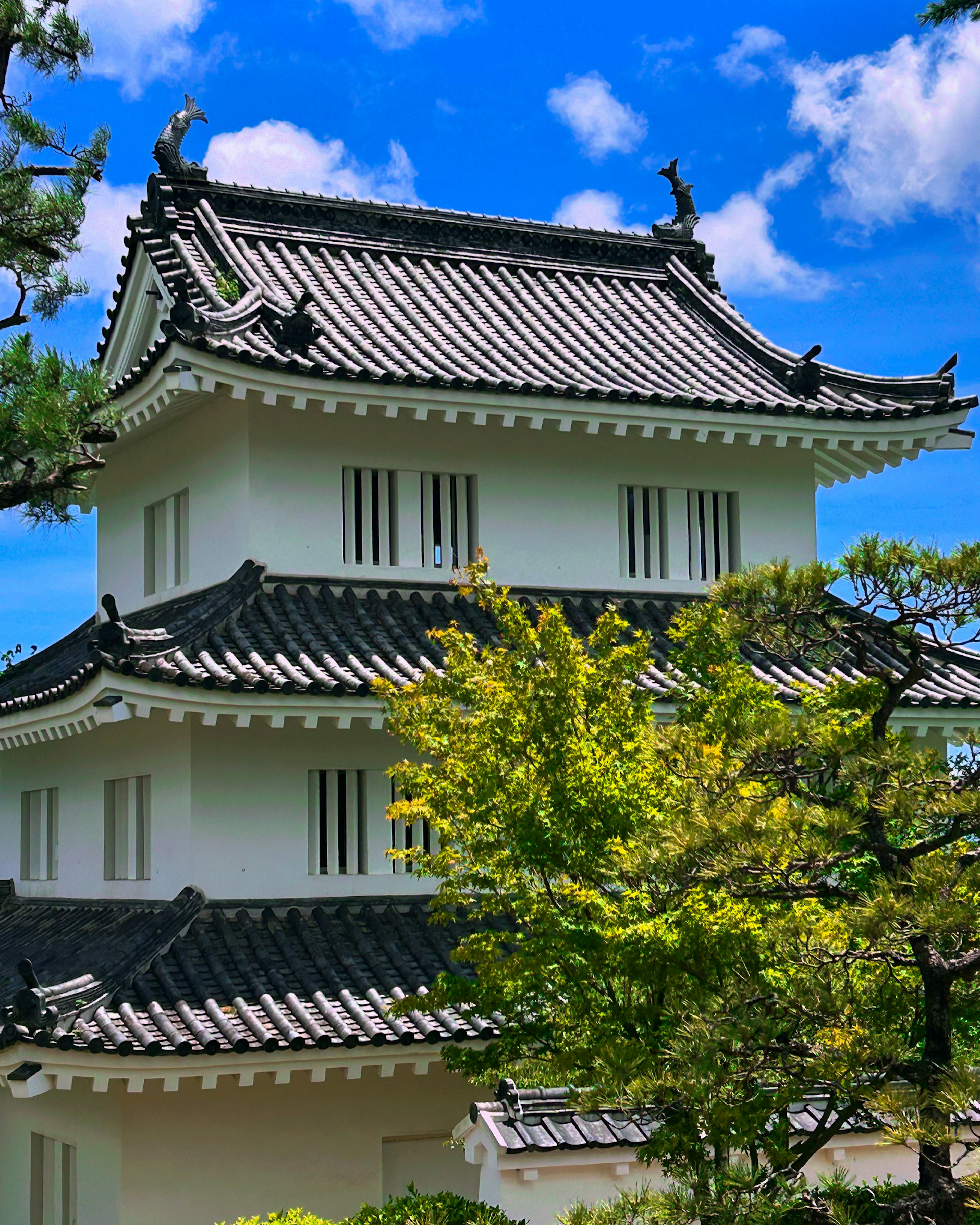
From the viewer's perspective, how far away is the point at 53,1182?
1460 cm

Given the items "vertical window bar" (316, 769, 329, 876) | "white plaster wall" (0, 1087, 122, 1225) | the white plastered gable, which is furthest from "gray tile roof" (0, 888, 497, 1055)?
the white plastered gable

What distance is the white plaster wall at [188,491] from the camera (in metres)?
15.7

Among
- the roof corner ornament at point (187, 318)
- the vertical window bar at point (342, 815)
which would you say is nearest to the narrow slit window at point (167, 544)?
the roof corner ornament at point (187, 318)

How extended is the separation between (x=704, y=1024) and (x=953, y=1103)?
137 cm

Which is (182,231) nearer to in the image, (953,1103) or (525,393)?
(525,393)

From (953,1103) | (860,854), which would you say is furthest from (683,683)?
(953,1103)

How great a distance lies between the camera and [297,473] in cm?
1568

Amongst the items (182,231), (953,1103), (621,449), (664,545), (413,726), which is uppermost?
(182,231)

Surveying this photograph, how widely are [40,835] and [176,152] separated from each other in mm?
8756

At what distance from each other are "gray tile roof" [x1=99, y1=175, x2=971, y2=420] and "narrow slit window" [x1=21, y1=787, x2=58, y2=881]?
18.1ft

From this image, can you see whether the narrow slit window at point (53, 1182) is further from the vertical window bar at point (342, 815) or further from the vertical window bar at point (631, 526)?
the vertical window bar at point (631, 526)

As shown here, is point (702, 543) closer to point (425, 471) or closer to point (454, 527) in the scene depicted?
point (454, 527)

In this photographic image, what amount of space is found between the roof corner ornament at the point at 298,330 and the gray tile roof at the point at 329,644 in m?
2.31

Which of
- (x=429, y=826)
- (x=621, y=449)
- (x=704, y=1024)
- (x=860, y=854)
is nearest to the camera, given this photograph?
(x=704, y=1024)
